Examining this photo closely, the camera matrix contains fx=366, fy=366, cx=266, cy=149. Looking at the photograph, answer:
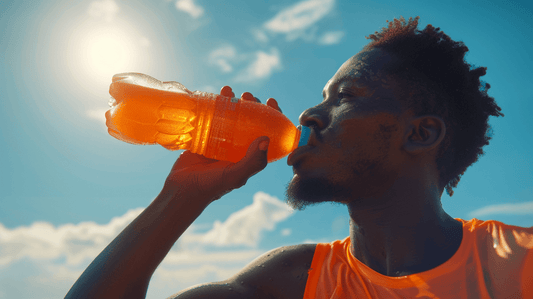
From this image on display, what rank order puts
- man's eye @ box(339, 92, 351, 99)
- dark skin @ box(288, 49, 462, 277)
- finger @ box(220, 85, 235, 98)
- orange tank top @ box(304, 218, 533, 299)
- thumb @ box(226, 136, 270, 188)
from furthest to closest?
finger @ box(220, 85, 235, 98)
man's eye @ box(339, 92, 351, 99)
dark skin @ box(288, 49, 462, 277)
thumb @ box(226, 136, 270, 188)
orange tank top @ box(304, 218, 533, 299)

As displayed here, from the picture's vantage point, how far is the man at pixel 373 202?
2213mm

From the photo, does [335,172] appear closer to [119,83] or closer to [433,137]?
[433,137]

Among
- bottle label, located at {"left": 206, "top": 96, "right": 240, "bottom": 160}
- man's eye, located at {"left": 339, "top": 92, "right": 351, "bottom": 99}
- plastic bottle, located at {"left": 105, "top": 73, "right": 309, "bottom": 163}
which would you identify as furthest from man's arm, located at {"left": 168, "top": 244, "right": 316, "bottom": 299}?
man's eye, located at {"left": 339, "top": 92, "right": 351, "bottom": 99}

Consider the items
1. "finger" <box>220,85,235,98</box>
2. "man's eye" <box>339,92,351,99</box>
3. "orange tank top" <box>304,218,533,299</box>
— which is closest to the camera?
"orange tank top" <box>304,218,533,299</box>

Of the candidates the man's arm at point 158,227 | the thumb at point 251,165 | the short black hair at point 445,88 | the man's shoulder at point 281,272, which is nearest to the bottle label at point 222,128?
the man's arm at point 158,227

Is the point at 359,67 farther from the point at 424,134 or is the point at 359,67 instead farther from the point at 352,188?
the point at 352,188

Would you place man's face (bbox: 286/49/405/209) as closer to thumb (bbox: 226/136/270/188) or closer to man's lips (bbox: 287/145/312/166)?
man's lips (bbox: 287/145/312/166)

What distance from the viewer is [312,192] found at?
264 centimetres

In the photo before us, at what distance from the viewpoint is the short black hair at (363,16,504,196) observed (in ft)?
9.29

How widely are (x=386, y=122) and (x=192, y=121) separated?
151 centimetres

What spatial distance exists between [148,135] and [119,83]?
0.48m

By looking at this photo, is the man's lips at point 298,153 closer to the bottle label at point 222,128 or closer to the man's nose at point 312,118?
the man's nose at point 312,118

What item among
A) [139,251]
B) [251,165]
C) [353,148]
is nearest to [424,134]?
[353,148]

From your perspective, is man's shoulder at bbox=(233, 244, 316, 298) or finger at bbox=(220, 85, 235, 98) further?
finger at bbox=(220, 85, 235, 98)
